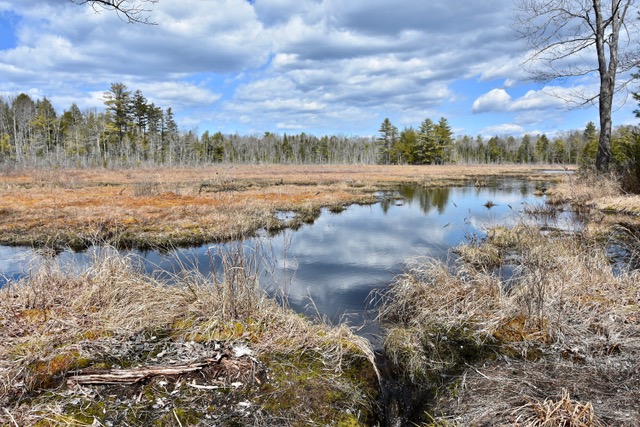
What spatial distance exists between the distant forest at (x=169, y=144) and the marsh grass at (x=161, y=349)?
2460cm

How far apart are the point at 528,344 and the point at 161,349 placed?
14.1ft

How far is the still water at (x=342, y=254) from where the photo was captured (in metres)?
7.24

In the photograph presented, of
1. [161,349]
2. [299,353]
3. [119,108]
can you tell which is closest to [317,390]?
[299,353]

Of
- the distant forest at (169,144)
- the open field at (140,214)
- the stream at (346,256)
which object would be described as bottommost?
the stream at (346,256)

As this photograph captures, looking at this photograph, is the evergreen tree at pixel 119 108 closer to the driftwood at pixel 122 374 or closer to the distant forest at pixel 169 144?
the distant forest at pixel 169 144

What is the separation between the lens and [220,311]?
470 centimetres

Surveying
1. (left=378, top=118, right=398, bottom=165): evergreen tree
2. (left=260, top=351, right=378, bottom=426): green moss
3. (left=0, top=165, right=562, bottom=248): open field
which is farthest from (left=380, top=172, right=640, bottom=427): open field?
(left=378, top=118, right=398, bottom=165): evergreen tree

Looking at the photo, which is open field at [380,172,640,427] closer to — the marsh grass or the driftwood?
the marsh grass

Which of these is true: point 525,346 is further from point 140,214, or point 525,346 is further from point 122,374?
point 140,214

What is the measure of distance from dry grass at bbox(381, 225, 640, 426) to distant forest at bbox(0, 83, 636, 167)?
844 inches

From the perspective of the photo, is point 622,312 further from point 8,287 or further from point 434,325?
point 8,287

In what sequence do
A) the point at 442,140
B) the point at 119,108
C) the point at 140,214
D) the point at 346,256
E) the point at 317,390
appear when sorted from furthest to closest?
the point at 442,140 → the point at 119,108 → the point at 140,214 → the point at 346,256 → the point at 317,390

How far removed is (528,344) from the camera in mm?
4500

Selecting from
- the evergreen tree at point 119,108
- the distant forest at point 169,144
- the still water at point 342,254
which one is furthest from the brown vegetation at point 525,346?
the evergreen tree at point 119,108
